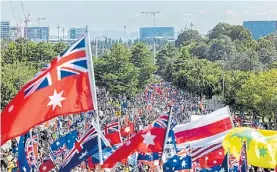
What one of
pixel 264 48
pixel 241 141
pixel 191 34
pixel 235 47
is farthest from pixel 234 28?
pixel 241 141

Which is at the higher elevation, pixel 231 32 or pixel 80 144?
pixel 231 32

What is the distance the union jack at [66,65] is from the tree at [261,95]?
3359 cm

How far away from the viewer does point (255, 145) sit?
693 inches

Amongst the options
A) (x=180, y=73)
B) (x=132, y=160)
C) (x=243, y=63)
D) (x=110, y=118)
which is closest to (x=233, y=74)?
(x=180, y=73)

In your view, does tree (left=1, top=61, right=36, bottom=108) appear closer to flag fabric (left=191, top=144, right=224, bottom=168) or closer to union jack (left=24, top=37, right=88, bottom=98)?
flag fabric (left=191, top=144, right=224, bottom=168)

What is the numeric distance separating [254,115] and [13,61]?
108ft

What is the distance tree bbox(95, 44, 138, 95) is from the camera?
68938 mm

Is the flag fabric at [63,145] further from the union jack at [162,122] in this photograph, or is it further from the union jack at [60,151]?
the union jack at [162,122]

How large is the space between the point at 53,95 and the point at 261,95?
3588 cm

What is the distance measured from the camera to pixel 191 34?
180875 millimetres

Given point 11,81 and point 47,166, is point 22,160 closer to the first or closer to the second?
point 47,166

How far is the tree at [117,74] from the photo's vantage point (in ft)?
226

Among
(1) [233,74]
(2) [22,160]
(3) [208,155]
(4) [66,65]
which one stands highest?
(4) [66,65]

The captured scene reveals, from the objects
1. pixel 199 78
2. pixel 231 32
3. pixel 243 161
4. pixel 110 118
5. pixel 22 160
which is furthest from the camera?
pixel 231 32
